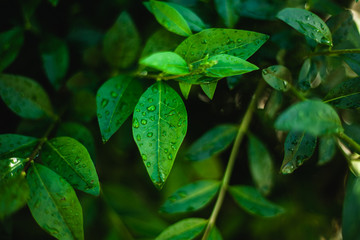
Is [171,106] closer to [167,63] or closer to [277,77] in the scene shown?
[167,63]

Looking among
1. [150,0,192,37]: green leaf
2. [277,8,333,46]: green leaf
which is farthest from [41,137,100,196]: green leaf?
[277,8,333,46]: green leaf

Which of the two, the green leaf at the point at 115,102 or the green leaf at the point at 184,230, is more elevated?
the green leaf at the point at 115,102

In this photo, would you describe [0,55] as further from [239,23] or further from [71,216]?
[239,23]

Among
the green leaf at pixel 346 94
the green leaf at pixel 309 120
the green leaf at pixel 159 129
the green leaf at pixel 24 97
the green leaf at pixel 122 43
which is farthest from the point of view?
the green leaf at pixel 122 43

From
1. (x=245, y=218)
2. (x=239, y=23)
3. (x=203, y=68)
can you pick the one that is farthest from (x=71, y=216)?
(x=245, y=218)

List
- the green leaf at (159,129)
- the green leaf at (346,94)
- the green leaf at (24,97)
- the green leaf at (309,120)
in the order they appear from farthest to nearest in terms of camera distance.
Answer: the green leaf at (24,97)
the green leaf at (346,94)
the green leaf at (159,129)
the green leaf at (309,120)

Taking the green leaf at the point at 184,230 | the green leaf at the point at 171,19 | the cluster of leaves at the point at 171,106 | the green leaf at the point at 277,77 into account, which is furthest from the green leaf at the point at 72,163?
the green leaf at the point at 277,77

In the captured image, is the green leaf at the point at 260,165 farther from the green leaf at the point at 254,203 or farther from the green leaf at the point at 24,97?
the green leaf at the point at 24,97
